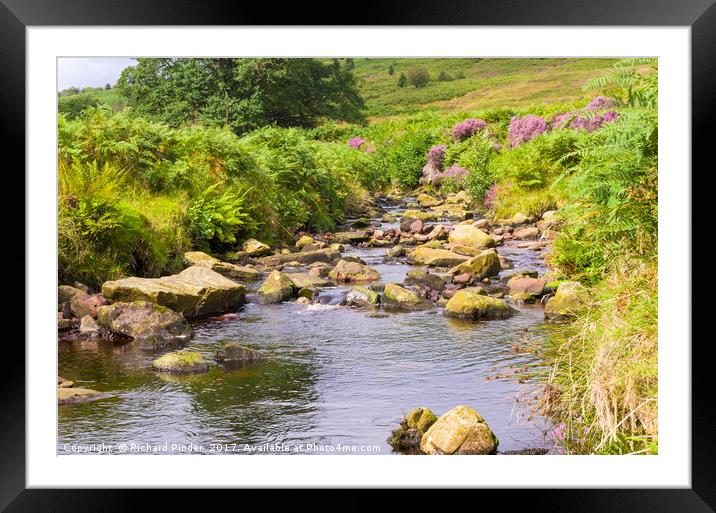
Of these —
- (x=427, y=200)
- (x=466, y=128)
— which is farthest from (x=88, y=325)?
(x=466, y=128)

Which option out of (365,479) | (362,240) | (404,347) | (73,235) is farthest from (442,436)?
(362,240)

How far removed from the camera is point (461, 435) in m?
3.87

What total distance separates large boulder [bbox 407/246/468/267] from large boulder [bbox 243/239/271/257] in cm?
189

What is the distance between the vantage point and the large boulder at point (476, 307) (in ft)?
22.8

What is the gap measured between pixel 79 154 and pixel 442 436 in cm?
574

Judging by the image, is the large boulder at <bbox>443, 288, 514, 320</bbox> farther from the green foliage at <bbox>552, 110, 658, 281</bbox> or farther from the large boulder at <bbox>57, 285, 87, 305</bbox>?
the large boulder at <bbox>57, 285, 87, 305</bbox>

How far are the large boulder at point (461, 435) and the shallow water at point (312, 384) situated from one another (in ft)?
0.69

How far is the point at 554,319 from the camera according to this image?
21.9 feet

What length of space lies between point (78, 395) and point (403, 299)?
3611mm

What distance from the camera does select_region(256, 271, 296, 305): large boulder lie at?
7.59 meters

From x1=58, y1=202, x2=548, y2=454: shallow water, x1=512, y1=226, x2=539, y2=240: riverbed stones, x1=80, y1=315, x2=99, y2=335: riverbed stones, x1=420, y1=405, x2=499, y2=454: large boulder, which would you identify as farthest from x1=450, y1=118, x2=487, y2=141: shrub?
x1=420, y1=405, x2=499, y2=454: large boulder

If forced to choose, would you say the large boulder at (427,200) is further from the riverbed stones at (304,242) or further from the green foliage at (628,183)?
the green foliage at (628,183)
